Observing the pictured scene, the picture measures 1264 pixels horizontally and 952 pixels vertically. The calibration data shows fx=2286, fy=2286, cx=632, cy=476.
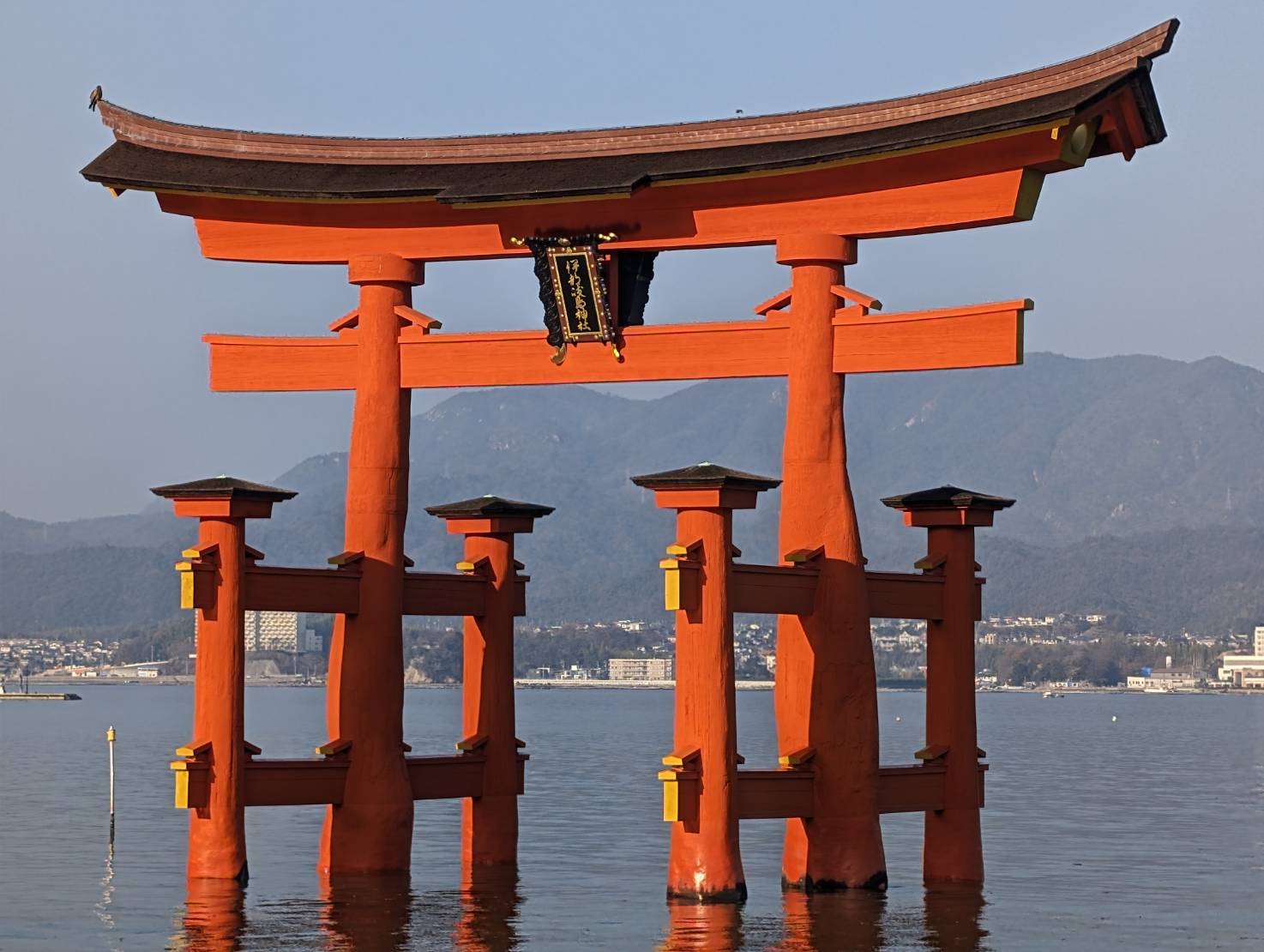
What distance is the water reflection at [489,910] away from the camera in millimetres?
21078

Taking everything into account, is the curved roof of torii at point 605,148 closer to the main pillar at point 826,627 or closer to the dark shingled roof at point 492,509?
the main pillar at point 826,627

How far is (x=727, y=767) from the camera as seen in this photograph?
21891 mm

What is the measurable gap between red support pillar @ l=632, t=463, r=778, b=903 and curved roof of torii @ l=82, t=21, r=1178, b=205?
3.35 metres

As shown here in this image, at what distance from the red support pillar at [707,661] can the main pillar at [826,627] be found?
4.41 ft

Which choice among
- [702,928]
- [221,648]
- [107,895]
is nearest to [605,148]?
[221,648]

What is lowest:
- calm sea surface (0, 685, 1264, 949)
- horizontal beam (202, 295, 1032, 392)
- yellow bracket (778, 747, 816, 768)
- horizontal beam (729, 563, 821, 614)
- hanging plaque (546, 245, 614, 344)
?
calm sea surface (0, 685, 1264, 949)

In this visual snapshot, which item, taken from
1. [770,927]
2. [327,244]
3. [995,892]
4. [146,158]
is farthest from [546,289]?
[995,892]

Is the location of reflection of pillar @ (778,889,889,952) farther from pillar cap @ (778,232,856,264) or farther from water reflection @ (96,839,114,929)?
water reflection @ (96,839,114,929)

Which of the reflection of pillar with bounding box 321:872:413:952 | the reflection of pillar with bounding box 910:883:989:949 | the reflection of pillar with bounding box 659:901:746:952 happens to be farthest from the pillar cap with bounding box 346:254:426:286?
the reflection of pillar with bounding box 910:883:989:949

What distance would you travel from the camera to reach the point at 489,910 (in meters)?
23.5

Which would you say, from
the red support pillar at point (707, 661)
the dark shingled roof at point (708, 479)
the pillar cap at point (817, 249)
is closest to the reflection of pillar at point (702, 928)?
the red support pillar at point (707, 661)

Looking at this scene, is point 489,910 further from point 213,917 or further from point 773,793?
point 773,793

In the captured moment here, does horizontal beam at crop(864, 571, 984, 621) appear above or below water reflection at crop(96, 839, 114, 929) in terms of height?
above

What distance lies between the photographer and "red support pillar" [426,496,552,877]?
25.9 meters
